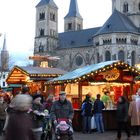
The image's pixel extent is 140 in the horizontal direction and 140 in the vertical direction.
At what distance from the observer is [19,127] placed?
496 cm

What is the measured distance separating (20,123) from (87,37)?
86237 millimetres

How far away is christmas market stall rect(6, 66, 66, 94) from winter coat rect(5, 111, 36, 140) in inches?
714

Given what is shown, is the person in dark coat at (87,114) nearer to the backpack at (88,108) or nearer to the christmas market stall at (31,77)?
the backpack at (88,108)

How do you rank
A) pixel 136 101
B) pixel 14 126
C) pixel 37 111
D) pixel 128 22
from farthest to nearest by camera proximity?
pixel 128 22
pixel 136 101
pixel 37 111
pixel 14 126

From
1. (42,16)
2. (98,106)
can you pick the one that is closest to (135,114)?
(98,106)

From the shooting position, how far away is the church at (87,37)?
240ft

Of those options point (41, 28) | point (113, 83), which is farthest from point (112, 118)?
point (41, 28)

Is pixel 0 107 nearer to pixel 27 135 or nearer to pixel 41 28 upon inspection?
pixel 27 135

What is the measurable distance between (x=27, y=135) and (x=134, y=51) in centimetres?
7010

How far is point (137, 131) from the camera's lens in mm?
15055

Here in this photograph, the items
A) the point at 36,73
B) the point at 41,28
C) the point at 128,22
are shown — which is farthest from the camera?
the point at 41,28

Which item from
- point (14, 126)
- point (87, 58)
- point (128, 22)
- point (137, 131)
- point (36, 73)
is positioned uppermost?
point (128, 22)

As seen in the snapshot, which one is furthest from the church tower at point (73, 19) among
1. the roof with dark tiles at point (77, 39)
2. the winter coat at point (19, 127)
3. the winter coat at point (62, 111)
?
the winter coat at point (19, 127)

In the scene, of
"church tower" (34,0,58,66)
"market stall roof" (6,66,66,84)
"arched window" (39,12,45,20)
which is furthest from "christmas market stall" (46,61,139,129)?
"arched window" (39,12,45,20)
